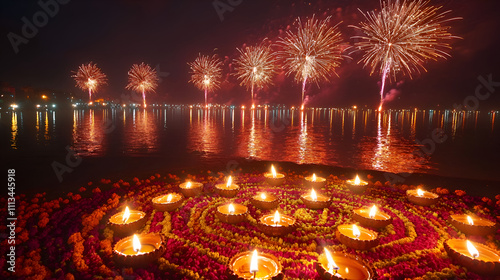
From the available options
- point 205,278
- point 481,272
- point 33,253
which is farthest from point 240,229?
point 481,272

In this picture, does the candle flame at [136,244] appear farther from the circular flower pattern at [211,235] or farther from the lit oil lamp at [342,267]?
the lit oil lamp at [342,267]

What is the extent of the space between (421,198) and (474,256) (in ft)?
11.6

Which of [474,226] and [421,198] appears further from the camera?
[421,198]

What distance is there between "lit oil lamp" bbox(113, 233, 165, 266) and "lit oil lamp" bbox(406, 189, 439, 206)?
27.5 feet

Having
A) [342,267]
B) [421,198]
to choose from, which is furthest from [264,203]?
[421,198]

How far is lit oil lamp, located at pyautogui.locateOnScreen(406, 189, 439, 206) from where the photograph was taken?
891cm

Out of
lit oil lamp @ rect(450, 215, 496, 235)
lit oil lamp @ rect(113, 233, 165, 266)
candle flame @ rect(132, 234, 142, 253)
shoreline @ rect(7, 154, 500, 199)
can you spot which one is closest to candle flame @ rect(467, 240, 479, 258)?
lit oil lamp @ rect(450, 215, 496, 235)

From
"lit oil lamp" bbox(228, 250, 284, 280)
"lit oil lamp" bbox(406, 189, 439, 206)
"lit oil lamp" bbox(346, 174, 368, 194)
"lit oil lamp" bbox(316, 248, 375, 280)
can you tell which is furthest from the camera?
"lit oil lamp" bbox(346, 174, 368, 194)

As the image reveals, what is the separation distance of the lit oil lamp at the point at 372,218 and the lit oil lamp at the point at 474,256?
1.45m

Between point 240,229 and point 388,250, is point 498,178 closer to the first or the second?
point 388,250

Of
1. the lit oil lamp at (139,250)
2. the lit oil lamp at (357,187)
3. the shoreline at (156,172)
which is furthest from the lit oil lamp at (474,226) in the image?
the lit oil lamp at (139,250)

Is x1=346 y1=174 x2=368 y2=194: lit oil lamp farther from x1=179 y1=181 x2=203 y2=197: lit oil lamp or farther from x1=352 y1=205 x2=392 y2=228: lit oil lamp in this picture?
x1=179 y1=181 x2=203 y2=197: lit oil lamp

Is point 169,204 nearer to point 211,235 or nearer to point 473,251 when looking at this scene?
point 211,235

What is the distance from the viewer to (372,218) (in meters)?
7.44
